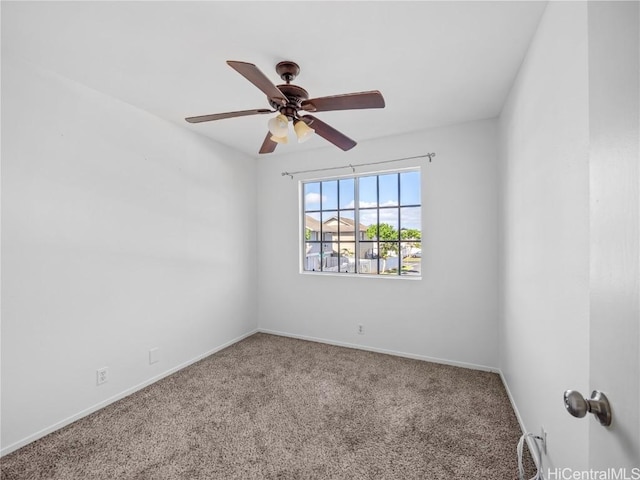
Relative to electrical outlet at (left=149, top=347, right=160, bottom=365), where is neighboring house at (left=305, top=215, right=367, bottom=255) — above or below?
above

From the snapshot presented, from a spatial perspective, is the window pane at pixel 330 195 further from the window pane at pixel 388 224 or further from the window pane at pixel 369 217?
the window pane at pixel 388 224

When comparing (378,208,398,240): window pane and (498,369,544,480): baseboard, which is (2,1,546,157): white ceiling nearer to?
(378,208,398,240): window pane

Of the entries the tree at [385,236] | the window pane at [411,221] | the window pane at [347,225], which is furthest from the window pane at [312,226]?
the window pane at [411,221]

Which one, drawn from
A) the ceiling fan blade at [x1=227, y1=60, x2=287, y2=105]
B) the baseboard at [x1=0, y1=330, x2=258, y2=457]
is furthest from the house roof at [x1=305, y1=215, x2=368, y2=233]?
the ceiling fan blade at [x1=227, y1=60, x2=287, y2=105]

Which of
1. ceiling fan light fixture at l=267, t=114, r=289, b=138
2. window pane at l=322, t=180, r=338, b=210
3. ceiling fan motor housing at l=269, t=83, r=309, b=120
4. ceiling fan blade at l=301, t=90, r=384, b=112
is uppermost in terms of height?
ceiling fan motor housing at l=269, t=83, r=309, b=120

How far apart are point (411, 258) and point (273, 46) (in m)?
2.51

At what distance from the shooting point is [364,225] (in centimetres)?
372

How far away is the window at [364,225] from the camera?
3463 millimetres

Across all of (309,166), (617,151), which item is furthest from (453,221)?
(617,151)

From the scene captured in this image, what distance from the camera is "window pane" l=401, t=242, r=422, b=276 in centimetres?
343

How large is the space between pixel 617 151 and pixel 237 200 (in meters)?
3.68

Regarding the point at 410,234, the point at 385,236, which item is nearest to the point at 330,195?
the point at 385,236

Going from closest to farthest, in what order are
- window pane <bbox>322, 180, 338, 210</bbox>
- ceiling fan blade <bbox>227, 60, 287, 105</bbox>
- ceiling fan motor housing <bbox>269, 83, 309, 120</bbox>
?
ceiling fan blade <bbox>227, 60, 287, 105</bbox> → ceiling fan motor housing <bbox>269, 83, 309, 120</bbox> → window pane <bbox>322, 180, 338, 210</bbox>

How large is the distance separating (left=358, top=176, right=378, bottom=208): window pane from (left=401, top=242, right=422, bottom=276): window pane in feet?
2.07
